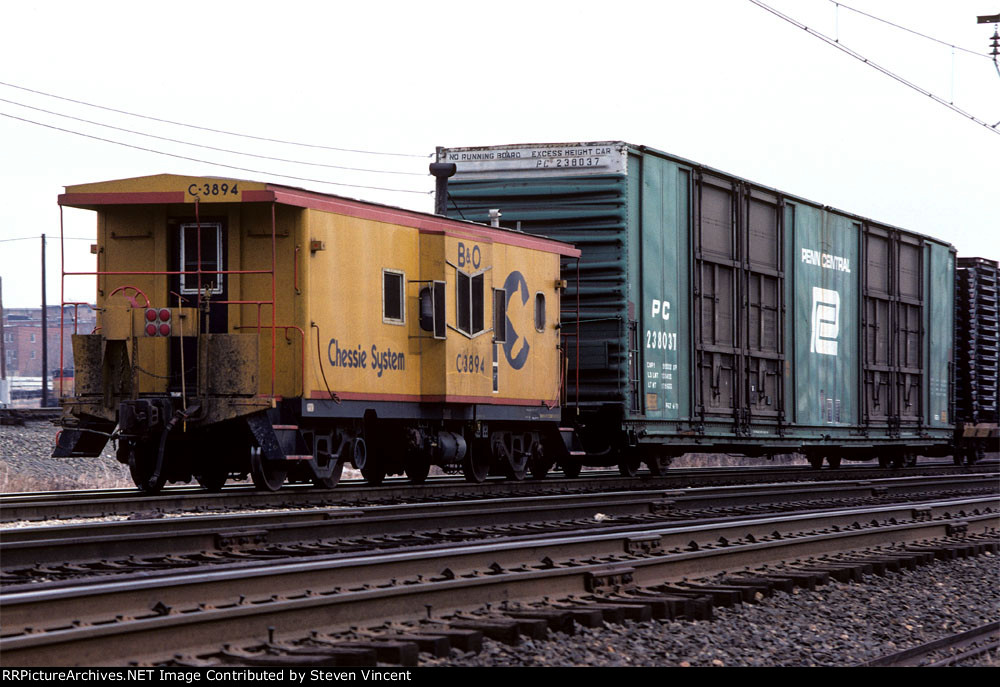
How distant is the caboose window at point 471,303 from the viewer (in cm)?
1552

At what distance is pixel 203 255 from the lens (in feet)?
46.2

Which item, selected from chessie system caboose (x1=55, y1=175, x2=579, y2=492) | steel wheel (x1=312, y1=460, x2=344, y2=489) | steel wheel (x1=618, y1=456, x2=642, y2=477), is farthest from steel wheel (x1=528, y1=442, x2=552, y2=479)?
steel wheel (x1=312, y1=460, x2=344, y2=489)

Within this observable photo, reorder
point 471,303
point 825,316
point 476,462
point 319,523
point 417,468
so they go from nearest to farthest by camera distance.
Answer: point 319,523, point 471,303, point 417,468, point 476,462, point 825,316

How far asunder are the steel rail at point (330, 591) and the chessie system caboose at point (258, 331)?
520 centimetres

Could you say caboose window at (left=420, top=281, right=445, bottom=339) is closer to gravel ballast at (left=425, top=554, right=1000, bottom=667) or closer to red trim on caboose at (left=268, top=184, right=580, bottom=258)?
red trim on caboose at (left=268, top=184, right=580, bottom=258)

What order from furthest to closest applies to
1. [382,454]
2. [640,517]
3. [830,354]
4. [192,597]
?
[830,354], [382,454], [640,517], [192,597]

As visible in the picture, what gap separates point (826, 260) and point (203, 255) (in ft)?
39.2

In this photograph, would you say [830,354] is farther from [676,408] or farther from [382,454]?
[382,454]

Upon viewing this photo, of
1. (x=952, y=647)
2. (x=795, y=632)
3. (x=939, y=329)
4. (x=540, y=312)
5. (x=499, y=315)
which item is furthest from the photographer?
(x=939, y=329)

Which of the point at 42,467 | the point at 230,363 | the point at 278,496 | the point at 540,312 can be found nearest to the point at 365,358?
the point at 230,363

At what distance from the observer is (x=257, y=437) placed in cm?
1339

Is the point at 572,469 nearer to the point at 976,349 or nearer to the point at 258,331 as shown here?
the point at 258,331
